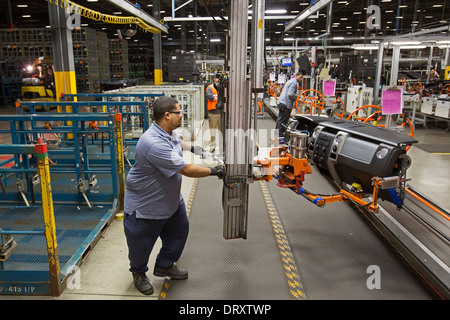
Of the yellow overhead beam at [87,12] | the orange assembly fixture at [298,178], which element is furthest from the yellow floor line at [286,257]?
the yellow overhead beam at [87,12]

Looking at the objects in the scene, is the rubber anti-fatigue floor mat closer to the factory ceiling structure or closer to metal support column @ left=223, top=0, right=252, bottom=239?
metal support column @ left=223, top=0, right=252, bottom=239

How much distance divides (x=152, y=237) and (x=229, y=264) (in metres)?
1.08

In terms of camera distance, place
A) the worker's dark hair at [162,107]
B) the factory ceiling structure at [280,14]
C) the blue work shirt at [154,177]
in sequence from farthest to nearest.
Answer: the factory ceiling structure at [280,14], the worker's dark hair at [162,107], the blue work shirt at [154,177]

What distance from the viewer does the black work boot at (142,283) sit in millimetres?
3248

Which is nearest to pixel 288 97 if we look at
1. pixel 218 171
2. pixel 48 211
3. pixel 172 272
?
pixel 218 171

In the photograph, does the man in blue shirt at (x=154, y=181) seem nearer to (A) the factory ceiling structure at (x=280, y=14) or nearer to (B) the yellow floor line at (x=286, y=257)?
(B) the yellow floor line at (x=286, y=257)

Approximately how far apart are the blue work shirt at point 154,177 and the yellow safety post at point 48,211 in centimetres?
68

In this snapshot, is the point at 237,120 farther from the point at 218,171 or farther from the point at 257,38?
the point at 257,38

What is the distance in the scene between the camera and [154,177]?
302 cm

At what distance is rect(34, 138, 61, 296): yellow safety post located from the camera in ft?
9.63

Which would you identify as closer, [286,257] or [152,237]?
[152,237]

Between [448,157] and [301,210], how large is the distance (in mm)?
5681

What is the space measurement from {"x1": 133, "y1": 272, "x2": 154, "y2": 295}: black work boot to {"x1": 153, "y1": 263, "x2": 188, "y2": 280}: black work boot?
A: 7.3 inches

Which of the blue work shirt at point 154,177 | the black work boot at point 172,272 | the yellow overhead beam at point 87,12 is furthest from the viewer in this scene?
the yellow overhead beam at point 87,12
